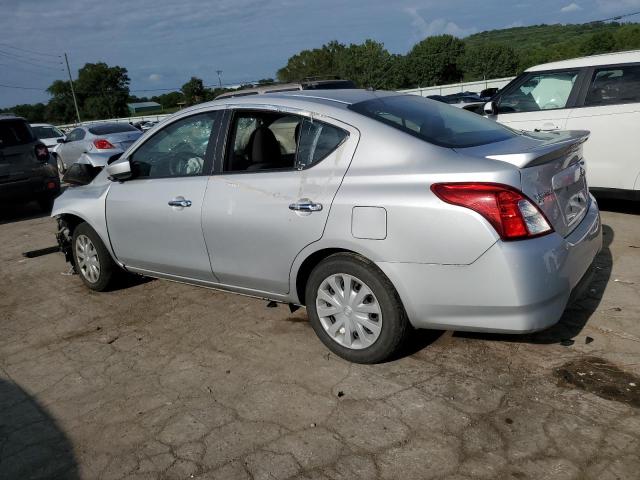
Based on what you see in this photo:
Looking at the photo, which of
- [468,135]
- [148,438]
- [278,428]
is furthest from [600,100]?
[148,438]

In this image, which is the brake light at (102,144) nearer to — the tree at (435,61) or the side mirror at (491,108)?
the side mirror at (491,108)

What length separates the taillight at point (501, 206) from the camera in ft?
9.55

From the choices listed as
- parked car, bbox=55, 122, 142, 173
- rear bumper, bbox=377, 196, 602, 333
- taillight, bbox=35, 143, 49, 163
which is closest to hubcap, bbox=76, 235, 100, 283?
rear bumper, bbox=377, 196, 602, 333

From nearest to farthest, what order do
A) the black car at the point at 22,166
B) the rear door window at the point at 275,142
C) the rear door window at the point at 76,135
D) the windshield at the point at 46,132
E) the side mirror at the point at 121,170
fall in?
the rear door window at the point at 275,142, the side mirror at the point at 121,170, the black car at the point at 22,166, the rear door window at the point at 76,135, the windshield at the point at 46,132

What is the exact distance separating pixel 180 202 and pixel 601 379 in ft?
9.67

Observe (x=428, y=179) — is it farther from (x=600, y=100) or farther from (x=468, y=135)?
(x=600, y=100)

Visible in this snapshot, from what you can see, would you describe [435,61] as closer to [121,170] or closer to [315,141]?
[121,170]

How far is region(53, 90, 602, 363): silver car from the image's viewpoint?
2.98m

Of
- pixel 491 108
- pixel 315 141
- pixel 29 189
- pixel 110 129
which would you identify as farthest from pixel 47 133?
pixel 315 141

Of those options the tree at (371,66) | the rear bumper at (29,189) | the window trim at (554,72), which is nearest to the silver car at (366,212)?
the window trim at (554,72)

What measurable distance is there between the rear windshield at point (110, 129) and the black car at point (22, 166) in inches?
189

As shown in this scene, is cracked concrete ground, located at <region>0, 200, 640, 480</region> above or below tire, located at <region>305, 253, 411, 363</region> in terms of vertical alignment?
below

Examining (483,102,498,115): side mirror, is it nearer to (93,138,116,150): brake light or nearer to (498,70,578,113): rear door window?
(498,70,578,113): rear door window

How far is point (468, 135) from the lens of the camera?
367 cm
